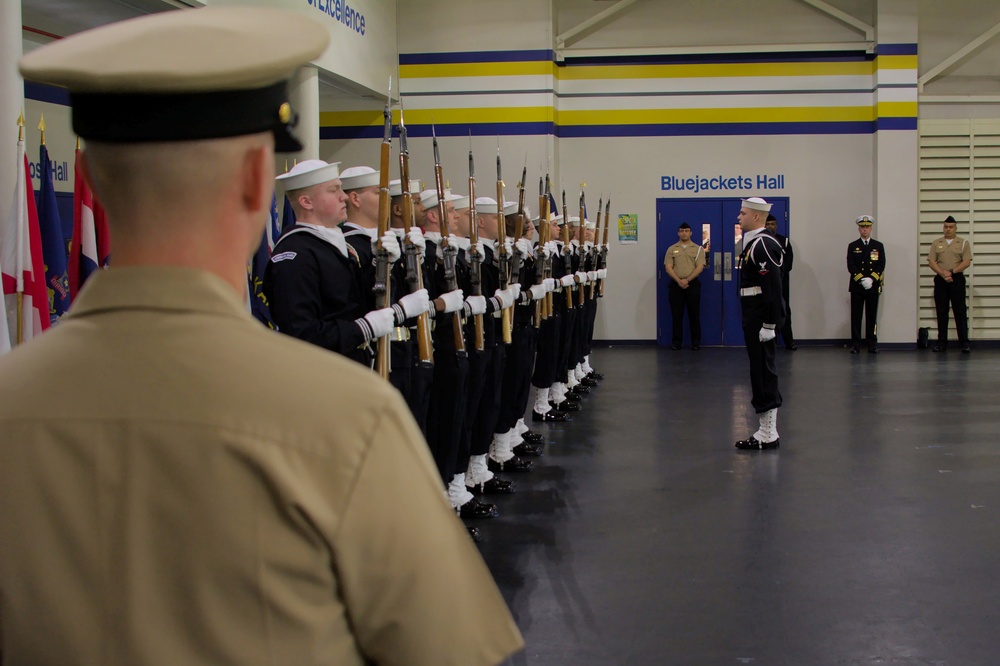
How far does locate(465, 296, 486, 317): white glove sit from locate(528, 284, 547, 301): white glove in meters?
1.81

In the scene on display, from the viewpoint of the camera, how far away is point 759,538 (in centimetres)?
458

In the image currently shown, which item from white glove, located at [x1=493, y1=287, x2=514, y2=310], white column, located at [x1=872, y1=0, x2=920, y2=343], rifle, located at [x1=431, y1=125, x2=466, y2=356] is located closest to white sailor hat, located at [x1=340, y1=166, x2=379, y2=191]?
rifle, located at [x1=431, y1=125, x2=466, y2=356]

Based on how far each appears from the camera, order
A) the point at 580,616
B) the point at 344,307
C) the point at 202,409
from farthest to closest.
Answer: the point at 344,307 < the point at 580,616 < the point at 202,409

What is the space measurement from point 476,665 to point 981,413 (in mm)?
8081

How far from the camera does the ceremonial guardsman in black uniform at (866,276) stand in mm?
12445

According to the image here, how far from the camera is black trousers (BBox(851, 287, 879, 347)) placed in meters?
12.6

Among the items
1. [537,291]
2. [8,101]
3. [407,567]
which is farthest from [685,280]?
[407,567]

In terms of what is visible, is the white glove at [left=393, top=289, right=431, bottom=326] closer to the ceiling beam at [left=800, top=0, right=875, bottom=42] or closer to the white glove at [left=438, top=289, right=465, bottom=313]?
the white glove at [left=438, top=289, right=465, bottom=313]

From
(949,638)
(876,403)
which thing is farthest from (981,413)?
(949,638)

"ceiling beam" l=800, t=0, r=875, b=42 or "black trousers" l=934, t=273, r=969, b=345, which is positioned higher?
"ceiling beam" l=800, t=0, r=875, b=42

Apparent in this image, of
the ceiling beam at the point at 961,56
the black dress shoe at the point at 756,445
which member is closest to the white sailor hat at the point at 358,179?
the black dress shoe at the point at 756,445

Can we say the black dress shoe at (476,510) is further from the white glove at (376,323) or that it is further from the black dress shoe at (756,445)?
the black dress shoe at (756,445)

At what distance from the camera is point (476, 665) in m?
0.84

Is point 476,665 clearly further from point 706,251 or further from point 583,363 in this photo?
point 706,251
